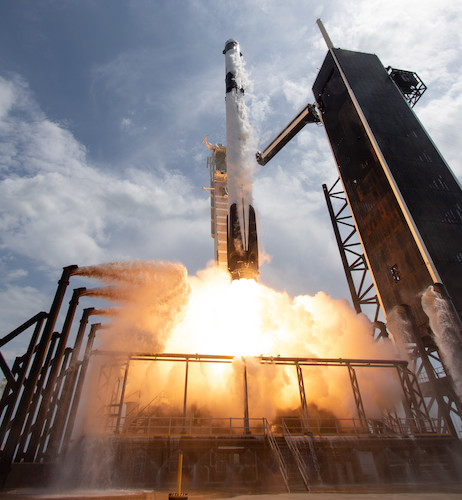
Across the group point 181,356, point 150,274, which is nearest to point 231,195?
point 150,274

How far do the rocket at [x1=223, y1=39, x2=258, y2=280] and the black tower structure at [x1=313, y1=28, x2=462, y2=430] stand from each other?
35.3 feet

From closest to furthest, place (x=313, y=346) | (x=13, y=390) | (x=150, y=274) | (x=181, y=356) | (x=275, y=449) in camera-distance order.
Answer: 1. (x=13, y=390)
2. (x=275, y=449)
3. (x=181, y=356)
4. (x=150, y=274)
5. (x=313, y=346)

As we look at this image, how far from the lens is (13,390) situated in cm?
1477

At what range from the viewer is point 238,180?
2675 cm

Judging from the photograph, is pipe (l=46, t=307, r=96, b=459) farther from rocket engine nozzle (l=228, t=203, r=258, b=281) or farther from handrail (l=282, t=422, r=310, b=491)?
handrail (l=282, t=422, r=310, b=491)

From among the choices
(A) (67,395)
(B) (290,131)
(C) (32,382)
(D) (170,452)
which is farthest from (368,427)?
(B) (290,131)

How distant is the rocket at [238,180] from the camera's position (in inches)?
951

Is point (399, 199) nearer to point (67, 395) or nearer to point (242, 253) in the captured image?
point (242, 253)

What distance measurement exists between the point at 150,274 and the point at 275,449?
43.5 feet

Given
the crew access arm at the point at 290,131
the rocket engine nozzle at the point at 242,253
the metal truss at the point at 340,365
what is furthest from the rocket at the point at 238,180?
the crew access arm at the point at 290,131

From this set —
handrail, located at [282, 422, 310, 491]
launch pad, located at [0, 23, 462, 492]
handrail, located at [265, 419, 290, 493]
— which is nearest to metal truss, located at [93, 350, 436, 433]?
launch pad, located at [0, 23, 462, 492]

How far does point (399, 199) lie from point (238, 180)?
1267 centimetres

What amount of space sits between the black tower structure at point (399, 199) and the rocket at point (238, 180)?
1077cm

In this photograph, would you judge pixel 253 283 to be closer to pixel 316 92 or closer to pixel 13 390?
pixel 13 390
